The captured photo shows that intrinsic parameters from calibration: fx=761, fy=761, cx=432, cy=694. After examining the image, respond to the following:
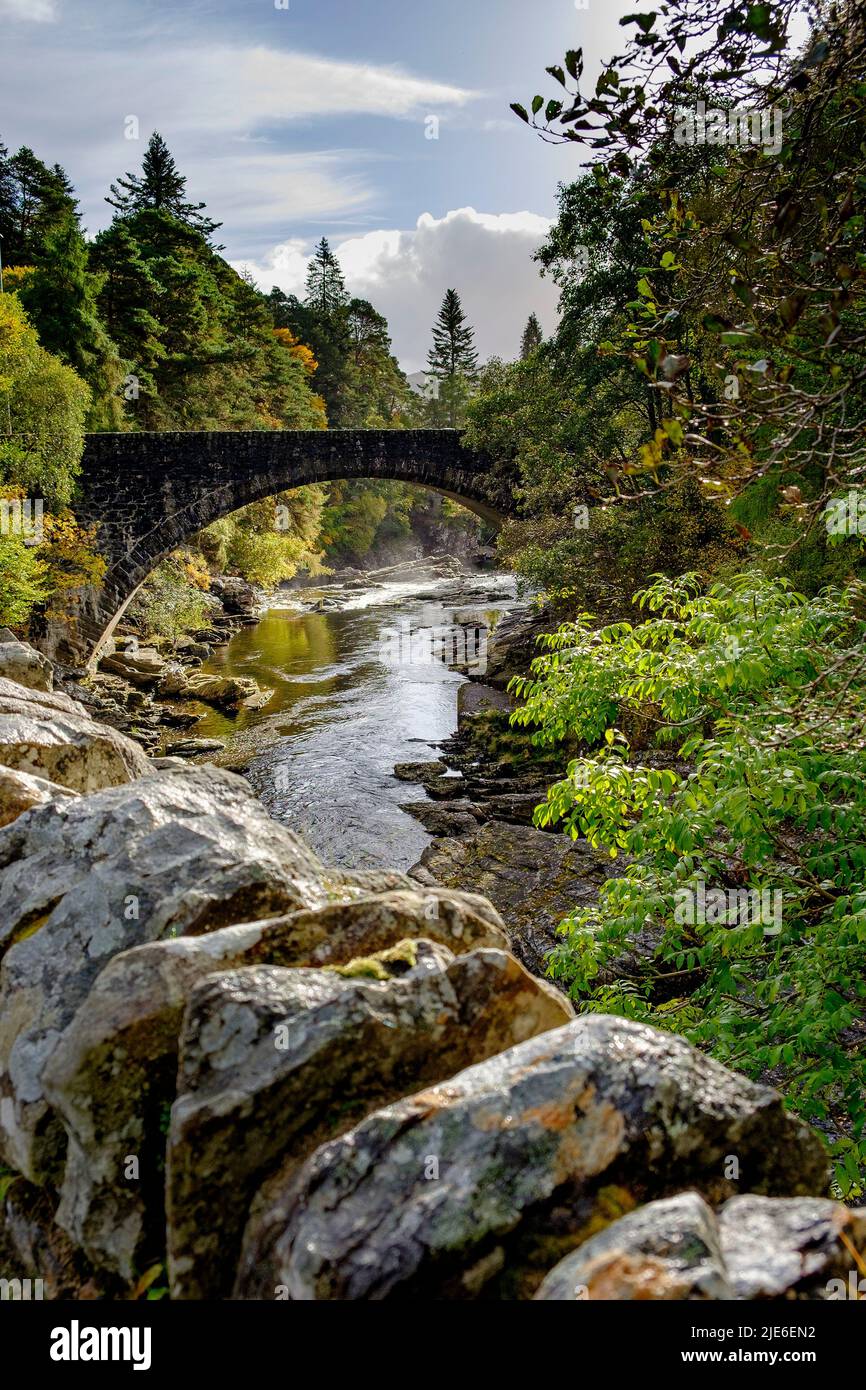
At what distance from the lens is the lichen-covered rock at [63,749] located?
5453mm

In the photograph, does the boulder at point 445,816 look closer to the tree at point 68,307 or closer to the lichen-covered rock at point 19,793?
the lichen-covered rock at point 19,793

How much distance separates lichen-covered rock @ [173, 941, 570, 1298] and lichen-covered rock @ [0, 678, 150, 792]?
11.8 feet

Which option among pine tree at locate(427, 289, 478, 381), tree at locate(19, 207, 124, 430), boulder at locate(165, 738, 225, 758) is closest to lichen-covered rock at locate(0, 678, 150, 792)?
boulder at locate(165, 738, 225, 758)

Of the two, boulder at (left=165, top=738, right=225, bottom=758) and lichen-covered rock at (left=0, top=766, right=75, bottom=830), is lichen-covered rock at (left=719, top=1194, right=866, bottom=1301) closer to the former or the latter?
lichen-covered rock at (left=0, top=766, right=75, bottom=830)

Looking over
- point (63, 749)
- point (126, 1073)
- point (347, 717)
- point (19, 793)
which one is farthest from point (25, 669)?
point (347, 717)

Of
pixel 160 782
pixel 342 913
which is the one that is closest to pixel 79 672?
pixel 160 782

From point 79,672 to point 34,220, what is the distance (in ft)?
85.1

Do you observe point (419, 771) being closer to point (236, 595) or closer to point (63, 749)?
point (63, 749)

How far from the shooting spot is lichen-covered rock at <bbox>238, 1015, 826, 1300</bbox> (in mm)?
1896

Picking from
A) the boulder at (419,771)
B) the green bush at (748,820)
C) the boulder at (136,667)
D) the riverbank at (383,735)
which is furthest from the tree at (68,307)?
the green bush at (748,820)

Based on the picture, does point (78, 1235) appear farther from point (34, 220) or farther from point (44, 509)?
point (34, 220)

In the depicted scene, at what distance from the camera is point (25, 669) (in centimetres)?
882

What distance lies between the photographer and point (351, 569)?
5472cm

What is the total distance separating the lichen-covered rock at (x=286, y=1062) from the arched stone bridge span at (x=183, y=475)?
2105 centimetres
